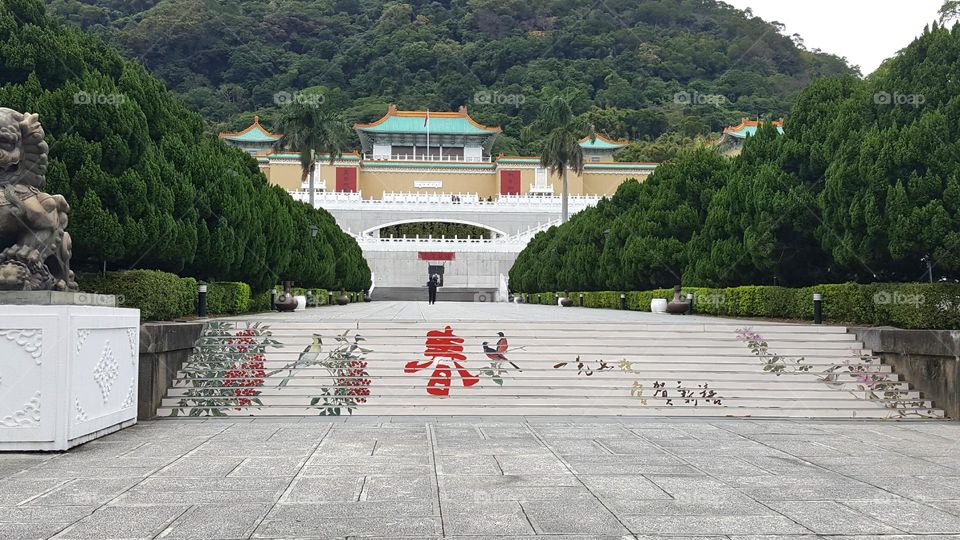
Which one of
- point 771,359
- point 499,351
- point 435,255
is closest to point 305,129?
point 435,255

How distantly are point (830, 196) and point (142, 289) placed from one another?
10365 millimetres

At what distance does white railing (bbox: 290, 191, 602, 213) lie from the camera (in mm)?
56188

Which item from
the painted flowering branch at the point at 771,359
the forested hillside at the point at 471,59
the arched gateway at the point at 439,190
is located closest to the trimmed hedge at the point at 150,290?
the painted flowering branch at the point at 771,359

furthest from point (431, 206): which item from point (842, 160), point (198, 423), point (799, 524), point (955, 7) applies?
point (799, 524)

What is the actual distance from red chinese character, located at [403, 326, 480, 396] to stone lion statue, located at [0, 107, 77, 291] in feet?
13.6

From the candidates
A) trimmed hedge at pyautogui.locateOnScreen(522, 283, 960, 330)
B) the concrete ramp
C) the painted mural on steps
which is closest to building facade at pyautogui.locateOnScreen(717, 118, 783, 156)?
the concrete ramp

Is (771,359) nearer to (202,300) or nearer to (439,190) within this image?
(202,300)

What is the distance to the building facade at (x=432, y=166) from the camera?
62531 mm

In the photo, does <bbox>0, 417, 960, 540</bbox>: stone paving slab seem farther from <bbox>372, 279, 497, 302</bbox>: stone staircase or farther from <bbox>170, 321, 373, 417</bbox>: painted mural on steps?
<bbox>372, 279, 497, 302</bbox>: stone staircase

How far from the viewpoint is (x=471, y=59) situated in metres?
94.0

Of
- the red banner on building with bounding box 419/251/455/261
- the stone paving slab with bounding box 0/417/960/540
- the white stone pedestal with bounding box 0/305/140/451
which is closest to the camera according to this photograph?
the stone paving slab with bounding box 0/417/960/540

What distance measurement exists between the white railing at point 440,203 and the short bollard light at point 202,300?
41954 mm

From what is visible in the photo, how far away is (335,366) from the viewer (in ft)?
33.5

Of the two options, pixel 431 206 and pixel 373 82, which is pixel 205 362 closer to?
pixel 431 206
